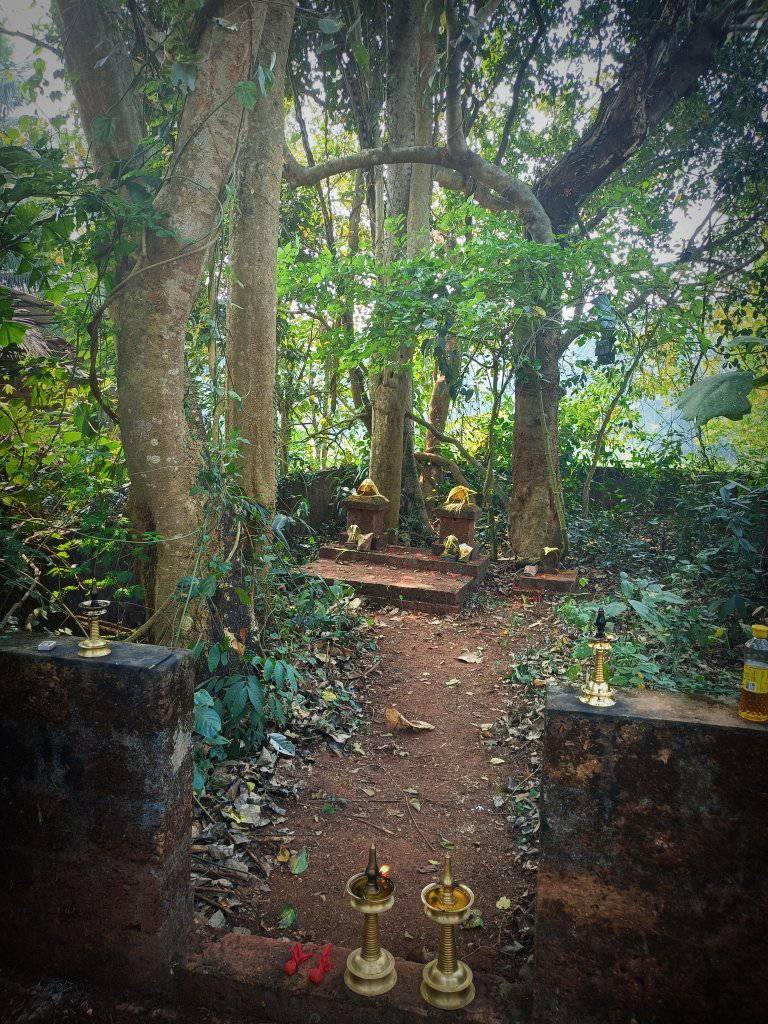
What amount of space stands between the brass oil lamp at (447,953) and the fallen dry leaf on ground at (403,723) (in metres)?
2.32

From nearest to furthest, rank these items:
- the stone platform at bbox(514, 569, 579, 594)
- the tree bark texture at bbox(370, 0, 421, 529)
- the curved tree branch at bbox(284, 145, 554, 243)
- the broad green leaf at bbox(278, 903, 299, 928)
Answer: the broad green leaf at bbox(278, 903, 299, 928), the stone platform at bbox(514, 569, 579, 594), the curved tree branch at bbox(284, 145, 554, 243), the tree bark texture at bbox(370, 0, 421, 529)

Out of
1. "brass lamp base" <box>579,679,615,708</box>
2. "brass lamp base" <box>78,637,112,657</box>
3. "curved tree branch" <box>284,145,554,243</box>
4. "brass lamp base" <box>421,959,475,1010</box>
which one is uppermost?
"curved tree branch" <box>284,145,554,243</box>

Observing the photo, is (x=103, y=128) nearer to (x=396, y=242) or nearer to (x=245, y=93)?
(x=245, y=93)

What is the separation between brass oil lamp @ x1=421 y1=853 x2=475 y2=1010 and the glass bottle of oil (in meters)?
0.93

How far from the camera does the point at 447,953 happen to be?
1.89 meters

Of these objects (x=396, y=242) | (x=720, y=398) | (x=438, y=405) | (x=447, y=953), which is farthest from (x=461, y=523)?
(x=447, y=953)

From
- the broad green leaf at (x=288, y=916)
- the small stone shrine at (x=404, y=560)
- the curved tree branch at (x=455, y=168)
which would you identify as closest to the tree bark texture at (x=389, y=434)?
the small stone shrine at (x=404, y=560)

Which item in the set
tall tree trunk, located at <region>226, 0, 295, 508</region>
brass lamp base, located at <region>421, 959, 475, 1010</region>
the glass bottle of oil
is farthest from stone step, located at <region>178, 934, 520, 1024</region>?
tall tree trunk, located at <region>226, 0, 295, 508</region>

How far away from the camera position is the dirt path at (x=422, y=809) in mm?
2512

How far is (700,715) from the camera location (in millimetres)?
1790

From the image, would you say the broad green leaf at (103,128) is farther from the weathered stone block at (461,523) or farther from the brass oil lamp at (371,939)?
the weathered stone block at (461,523)

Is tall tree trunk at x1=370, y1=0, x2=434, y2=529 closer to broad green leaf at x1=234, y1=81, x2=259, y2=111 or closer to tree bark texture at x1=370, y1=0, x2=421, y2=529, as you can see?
tree bark texture at x1=370, y1=0, x2=421, y2=529

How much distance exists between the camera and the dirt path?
2.51 m

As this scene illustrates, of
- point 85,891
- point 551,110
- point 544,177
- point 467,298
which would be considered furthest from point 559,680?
point 551,110
